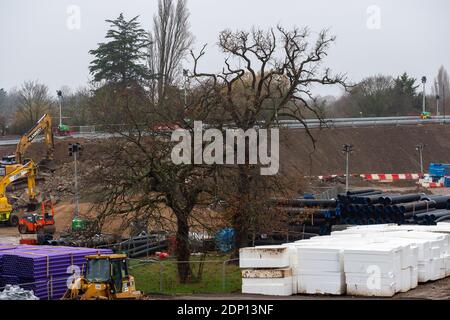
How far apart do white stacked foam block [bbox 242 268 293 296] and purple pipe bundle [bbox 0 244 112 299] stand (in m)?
5.71

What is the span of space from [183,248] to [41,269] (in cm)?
715

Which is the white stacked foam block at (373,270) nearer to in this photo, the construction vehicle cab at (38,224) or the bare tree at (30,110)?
the construction vehicle cab at (38,224)

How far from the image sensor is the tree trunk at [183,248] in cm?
2786

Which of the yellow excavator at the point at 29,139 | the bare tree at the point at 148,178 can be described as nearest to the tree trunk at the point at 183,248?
the bare tree at the point at 148,178

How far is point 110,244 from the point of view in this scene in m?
34.3

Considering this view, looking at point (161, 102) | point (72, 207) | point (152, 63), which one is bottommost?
point (72, 207)

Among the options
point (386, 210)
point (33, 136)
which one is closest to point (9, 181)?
point (33, 136)

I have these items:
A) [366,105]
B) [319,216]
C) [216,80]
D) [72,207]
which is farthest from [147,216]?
[366,105]

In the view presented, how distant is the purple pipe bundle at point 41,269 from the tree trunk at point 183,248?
4.84 meters

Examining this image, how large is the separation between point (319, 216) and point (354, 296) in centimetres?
1374

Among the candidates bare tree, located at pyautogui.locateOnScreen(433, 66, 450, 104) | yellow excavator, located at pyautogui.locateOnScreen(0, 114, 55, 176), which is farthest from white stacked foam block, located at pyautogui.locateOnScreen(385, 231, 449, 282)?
bare tree, located at pyautogui.locateOnScreen(433, 66, 450, 104)

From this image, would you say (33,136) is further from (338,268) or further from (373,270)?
(373,270)

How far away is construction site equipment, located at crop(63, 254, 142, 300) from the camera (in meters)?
19.6
